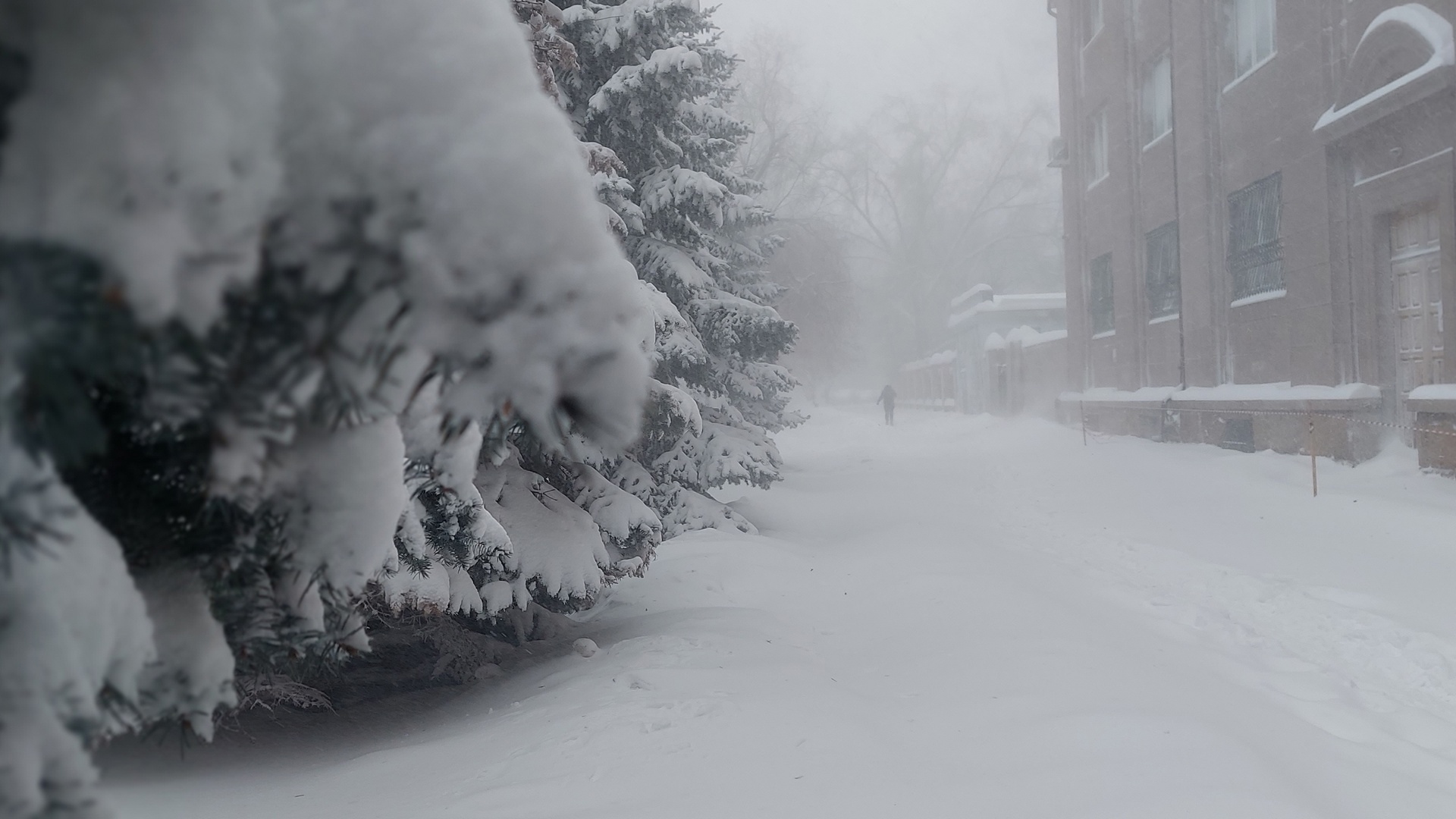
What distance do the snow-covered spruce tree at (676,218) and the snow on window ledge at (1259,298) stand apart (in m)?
8.31

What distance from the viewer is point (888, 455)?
67.5 feet

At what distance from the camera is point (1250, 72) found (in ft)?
46.7

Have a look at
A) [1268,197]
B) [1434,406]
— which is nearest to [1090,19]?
[1268,197]

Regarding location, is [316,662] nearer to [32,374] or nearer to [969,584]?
[32,374]

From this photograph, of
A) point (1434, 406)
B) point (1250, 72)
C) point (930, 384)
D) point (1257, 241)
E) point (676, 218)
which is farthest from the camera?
point (930, 384)

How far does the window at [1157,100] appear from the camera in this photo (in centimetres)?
1773

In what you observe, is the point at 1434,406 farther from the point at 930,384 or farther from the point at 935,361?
the point at 930,384

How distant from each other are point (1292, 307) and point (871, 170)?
41.4m

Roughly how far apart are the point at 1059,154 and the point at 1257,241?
31.7ft

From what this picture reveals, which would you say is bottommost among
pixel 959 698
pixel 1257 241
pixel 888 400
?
pixel 959 698

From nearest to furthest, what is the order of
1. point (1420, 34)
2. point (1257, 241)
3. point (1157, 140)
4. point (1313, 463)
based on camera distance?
point (1420, 34), point (1313, 463), point (1257, 241), point (1157, 140)

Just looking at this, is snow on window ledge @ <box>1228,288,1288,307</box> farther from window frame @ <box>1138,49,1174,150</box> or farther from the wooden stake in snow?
window frame @ <box>1138,49,1174,150</box>

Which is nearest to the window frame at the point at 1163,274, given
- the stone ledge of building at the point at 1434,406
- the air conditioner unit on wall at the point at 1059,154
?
the air conditioner unit on wall at the point at 1059,154

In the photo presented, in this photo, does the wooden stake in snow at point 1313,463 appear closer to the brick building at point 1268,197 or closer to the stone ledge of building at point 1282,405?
the stone ledge of building at point 1282,405
